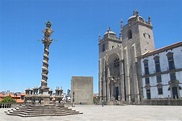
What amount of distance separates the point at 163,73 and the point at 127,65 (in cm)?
1054

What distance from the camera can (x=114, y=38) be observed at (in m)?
57.7

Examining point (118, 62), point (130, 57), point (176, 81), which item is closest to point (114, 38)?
point (118, 62)

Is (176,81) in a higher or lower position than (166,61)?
lower

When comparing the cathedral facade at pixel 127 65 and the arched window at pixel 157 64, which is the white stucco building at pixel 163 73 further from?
the cathedral facade at pixel 127 65

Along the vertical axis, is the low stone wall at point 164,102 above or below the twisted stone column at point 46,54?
below

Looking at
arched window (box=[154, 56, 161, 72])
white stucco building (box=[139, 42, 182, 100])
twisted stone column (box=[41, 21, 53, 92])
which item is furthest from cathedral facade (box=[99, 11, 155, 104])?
twisted stone column (box=[41, 21, 53, 92])

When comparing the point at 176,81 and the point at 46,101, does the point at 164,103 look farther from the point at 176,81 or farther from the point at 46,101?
the point at 46,101

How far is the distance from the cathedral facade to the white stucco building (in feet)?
6.76

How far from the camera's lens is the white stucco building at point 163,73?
104 feet

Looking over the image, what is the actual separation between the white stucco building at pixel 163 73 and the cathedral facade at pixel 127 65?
2.06m

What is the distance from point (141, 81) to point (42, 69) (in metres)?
27.6

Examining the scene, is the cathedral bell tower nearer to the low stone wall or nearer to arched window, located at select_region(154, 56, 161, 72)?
the low stone wall

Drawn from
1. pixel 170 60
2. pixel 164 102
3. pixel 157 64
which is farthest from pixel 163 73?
pixel 164 102

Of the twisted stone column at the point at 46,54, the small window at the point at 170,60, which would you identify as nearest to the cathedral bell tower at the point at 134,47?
the small window at the point at 170,60
